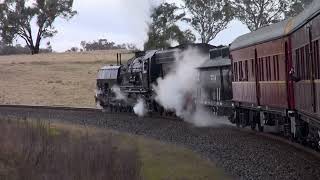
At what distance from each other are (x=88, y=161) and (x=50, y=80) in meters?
58.7

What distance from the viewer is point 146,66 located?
111 feet

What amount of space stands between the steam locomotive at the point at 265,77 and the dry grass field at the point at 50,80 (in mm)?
18987

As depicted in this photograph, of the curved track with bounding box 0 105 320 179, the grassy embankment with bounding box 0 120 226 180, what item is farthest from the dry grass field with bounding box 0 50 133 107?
the grassy embankment with bounding box 0 120 226 180

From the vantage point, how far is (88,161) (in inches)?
528

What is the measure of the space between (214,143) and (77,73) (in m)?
59.1

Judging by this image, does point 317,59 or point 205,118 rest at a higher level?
point 317,59

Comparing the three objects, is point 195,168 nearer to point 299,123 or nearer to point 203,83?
point 299,123

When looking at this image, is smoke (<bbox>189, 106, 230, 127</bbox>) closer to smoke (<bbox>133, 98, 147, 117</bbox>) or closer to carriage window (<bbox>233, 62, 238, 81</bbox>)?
carriage window (<bbox>233, 62, 238, 81</bbox>)

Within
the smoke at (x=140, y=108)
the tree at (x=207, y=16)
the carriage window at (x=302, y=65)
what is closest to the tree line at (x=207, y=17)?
the tree at (x=207, y=16)

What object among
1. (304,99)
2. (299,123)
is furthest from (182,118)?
(304,99)

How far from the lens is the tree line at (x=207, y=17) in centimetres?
6009

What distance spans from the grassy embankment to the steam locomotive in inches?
104

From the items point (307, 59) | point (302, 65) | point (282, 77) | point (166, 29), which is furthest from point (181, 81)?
point (166, 29)

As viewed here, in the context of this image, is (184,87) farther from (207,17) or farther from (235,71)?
(207,17)
